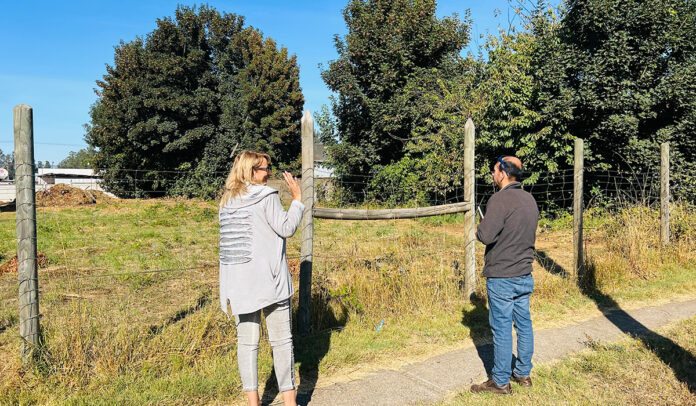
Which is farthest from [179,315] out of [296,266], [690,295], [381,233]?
[381,233]

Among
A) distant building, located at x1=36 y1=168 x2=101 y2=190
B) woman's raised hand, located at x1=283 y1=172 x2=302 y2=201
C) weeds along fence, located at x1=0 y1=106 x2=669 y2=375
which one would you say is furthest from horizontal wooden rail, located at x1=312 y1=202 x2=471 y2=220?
distant building, located at x1=36 y1=168 x2=101 y2=190

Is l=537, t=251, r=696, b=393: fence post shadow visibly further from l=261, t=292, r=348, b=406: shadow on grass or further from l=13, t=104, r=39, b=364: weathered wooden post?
l=13, t=104, r=39, b=364: weathered wooden post

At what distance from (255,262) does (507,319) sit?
2.06 m

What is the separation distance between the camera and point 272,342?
10.7 feet

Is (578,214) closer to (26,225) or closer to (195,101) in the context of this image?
(26,225)

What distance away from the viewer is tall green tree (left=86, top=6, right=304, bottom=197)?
2997 cm

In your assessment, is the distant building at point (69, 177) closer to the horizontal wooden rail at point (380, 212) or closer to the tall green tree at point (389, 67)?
the horizontal wooden rail at point (380, 212)

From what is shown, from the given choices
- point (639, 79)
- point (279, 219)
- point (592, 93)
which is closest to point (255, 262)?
point (279, 219)

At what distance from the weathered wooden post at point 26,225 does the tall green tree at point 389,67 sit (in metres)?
16.6

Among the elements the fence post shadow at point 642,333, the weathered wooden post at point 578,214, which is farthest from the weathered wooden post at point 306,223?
the weathered wooden post at point 578,214

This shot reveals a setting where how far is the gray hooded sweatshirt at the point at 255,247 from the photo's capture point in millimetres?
3059

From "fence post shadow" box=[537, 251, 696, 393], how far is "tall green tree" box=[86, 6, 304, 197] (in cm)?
2605

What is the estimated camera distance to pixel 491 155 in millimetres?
15109

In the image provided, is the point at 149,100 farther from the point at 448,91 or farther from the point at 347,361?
the point at 347,361
